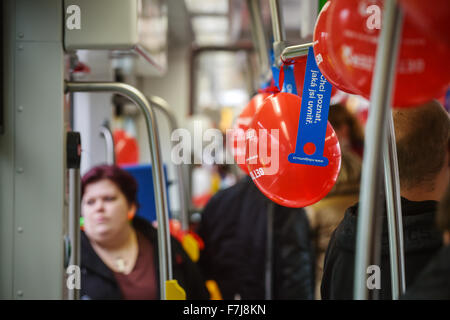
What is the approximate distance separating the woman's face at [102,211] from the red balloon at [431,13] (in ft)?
5.51

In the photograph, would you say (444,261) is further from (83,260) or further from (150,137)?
(83,260)

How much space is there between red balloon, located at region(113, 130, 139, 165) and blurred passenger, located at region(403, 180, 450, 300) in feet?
9.28

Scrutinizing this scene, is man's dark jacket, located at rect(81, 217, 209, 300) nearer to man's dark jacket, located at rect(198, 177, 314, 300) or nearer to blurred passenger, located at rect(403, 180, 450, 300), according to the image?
man's dark jacket, located at rect(198, 177, 314, 300)

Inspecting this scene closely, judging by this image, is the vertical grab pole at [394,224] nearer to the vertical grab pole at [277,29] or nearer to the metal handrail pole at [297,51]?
the metal handrail pole at [297,51]

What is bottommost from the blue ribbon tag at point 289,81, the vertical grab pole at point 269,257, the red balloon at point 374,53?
the vertical grab pole at point 269,257

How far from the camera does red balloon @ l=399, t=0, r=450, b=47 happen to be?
0.51 m

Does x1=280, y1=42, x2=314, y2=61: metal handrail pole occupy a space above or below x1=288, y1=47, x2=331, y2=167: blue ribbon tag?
above

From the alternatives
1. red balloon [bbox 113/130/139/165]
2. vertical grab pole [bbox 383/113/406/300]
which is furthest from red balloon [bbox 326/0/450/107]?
red balloon [bbox 113/130/139/165]

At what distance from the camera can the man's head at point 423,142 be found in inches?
42.1

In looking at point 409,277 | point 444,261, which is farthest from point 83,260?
point 444,261

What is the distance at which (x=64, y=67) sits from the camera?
48.6 inches

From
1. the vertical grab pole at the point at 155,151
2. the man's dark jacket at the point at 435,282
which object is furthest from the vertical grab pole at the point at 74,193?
the man's dark jacket at the point at 435,282
